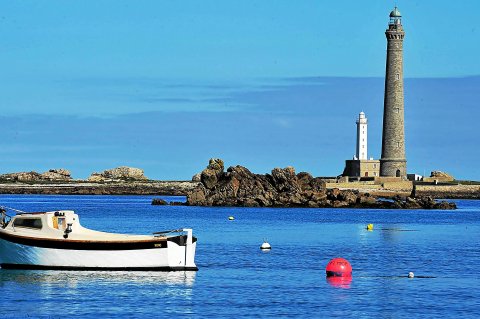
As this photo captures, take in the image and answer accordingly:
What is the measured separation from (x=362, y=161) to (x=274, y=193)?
29877 mm

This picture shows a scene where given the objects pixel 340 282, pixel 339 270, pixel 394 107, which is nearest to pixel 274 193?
pixel 394 107

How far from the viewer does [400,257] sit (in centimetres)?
5769

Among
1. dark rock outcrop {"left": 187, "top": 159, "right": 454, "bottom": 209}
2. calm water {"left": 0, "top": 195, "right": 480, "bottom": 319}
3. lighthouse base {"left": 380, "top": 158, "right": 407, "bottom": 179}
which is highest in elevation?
Result: lighthouse base {"left": 380, "top": 158, "right": 407, "bottom": 179}

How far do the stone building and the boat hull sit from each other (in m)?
115

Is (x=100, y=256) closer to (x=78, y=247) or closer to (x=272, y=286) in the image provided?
(x=78, y=247)

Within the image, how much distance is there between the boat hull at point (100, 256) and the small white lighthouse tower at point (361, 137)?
11989 cm

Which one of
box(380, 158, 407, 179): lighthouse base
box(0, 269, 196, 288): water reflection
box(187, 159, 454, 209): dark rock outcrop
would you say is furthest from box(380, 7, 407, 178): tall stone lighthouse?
box(0, 269, 196, 288): water reflection

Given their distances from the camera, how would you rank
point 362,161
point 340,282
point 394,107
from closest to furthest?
point 340,282
point 394,107
point 362,161

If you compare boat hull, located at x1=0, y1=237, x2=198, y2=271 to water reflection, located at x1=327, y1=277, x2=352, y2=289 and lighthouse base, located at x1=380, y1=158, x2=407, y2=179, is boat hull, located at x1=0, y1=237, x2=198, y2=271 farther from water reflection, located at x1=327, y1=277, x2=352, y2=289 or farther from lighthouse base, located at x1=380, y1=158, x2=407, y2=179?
lighthouse base, located at x1=380, y1=158, x2=407, y2=179

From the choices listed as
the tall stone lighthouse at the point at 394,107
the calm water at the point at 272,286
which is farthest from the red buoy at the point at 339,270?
the tall stone lighthouse at the point at 394,107

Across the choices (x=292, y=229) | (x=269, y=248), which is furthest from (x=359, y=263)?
(x=292, y=229)

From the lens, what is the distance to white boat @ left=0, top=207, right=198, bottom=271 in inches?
1674

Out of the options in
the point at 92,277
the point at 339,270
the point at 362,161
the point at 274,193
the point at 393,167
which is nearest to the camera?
the point at 92,277

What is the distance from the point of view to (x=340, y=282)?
43.7m
